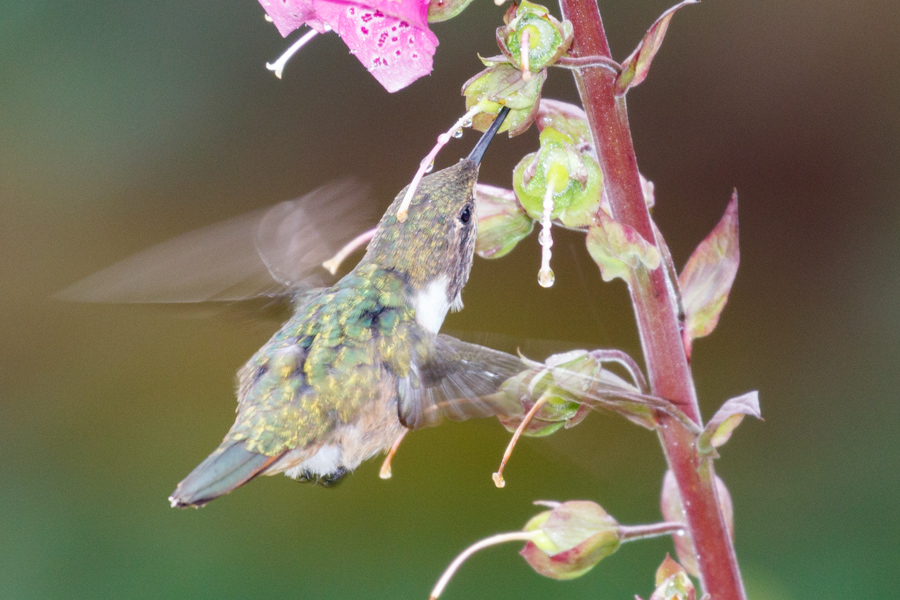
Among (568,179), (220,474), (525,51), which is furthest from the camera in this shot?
(220,474)

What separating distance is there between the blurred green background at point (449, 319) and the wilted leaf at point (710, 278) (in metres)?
1.21

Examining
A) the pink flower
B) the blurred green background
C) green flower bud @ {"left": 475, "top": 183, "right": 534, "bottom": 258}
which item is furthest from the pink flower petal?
the blurred green background

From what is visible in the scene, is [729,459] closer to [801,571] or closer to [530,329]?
[801,571]

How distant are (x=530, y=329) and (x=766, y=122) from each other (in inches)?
38.1

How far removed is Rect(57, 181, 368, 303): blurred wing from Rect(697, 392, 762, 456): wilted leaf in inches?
25.3

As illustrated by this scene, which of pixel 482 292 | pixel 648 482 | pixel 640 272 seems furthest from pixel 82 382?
pixel 640 272

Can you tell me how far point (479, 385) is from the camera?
3.92ft

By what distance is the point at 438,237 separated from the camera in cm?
145

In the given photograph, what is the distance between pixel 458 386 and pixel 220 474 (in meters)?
0.37

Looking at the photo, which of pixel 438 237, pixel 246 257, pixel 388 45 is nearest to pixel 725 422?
pixel 438 237

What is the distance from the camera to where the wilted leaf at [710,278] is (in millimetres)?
1268

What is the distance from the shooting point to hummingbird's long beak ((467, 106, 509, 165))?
47.9 inches

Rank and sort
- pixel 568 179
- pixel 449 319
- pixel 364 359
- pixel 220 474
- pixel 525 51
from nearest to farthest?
1. pixel 525 51
2. pixel 568 179
3. pixel 220 474
4. pixel 364 359
5. pixel 449 319

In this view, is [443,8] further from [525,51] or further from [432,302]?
[432,302]
